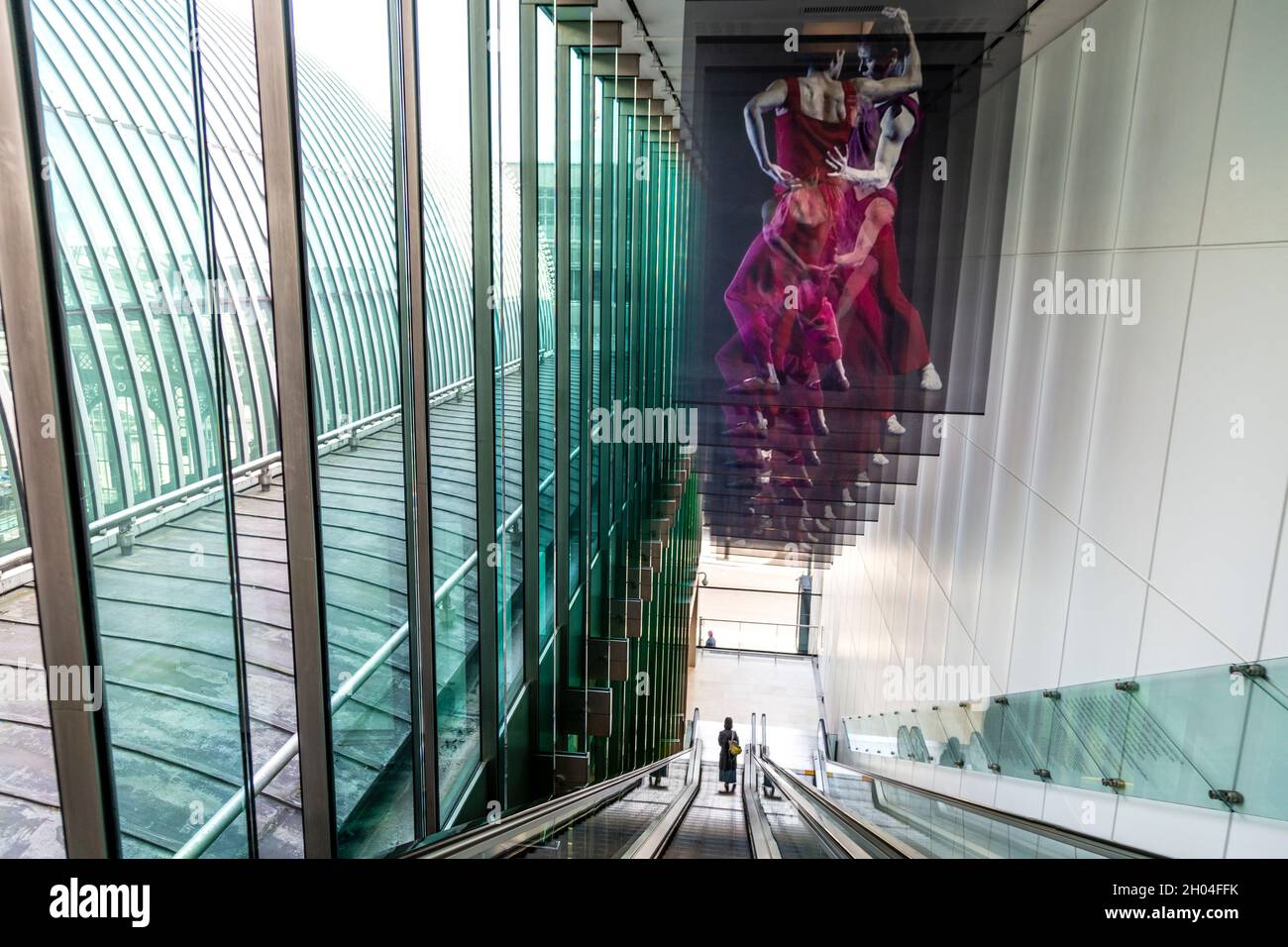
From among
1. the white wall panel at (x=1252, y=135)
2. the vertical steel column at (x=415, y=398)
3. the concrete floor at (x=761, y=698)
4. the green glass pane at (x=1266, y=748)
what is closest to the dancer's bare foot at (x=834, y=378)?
the white wall panel at (x=1252, y=135)

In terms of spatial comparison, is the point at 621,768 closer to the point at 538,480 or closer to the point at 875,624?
the point at 875,624

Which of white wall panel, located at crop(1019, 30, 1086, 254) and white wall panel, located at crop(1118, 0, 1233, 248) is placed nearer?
white wall panel, located at crop(1118, 0, 1233, 248)

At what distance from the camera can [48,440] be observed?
218cm

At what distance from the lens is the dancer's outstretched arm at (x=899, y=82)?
15.1ft

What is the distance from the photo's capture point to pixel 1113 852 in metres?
1.70

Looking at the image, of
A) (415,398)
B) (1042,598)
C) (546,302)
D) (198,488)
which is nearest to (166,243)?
(198,488)

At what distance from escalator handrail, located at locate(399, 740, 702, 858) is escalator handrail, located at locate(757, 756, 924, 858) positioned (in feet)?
2.55

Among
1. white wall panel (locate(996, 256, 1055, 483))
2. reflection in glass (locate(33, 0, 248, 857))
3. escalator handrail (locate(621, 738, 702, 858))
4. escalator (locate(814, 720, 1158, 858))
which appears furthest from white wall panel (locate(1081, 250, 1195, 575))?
reflection in glass (locate(33, 0, 248, 857))

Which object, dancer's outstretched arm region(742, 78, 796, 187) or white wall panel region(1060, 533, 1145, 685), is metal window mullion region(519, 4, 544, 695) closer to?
dancer's outstretched arm region(742, 78, 796, 187)

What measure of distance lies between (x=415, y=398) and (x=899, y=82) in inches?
126

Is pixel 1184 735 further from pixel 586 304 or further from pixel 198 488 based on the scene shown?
pixel 586 304

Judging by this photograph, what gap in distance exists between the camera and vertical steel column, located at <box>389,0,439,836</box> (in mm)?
4035
